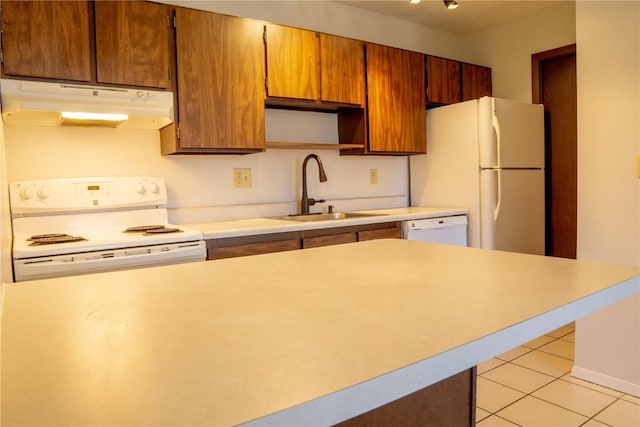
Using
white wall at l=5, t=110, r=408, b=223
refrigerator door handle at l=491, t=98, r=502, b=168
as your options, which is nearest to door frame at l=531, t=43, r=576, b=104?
refrigerator door handle at l=491, t=98, r=502, b=168

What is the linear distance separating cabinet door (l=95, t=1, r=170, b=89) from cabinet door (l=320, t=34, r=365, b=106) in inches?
39.1

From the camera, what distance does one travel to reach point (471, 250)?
128 centimetres

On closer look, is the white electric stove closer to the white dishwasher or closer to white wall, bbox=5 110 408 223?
white wall, bbox=5 110 408 223

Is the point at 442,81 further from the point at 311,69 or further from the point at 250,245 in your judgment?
the point at 250,245

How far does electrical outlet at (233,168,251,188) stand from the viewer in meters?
2.87

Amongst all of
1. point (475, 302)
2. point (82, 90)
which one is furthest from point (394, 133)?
point (475, 302)

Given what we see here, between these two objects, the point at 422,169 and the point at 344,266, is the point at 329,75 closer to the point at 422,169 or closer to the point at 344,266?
the point at 422,169

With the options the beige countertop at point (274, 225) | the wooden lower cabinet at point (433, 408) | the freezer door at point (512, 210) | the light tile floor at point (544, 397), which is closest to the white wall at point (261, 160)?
the beige countertop at point (274, 225)

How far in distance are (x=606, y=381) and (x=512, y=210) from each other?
51.9 inches

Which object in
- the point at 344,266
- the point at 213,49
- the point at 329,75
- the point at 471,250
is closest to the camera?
the point at 344,266

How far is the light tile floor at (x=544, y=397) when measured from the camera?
194cm

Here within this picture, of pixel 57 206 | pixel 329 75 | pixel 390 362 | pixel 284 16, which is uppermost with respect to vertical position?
pixel 284 16

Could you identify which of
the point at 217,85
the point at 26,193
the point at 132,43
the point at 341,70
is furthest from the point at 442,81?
the point at 26,193

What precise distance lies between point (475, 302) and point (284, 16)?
281 cm
